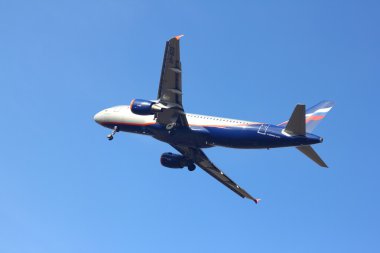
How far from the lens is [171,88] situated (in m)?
53.2

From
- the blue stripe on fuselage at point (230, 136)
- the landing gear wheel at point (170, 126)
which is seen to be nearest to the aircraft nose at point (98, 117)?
the blue stripe on fuselage at point (230, 136)

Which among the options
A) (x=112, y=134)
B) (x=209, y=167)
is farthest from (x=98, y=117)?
(x=209, y=167)

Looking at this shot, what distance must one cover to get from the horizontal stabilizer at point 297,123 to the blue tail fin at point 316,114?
3.46 m

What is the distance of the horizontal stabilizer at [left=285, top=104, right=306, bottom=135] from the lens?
50.1 m

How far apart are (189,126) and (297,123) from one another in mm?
10657

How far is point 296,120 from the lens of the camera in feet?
167

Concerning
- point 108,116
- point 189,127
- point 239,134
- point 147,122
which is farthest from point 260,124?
point 108,116

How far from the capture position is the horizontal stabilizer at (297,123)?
50094 mm

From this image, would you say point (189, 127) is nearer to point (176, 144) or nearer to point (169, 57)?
point (176, 144)

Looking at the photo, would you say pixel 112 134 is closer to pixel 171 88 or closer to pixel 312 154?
pixel 171 88

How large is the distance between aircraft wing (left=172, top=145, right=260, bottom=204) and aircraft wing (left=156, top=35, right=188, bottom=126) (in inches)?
262

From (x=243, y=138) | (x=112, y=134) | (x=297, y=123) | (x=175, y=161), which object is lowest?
(x=297, y=123)

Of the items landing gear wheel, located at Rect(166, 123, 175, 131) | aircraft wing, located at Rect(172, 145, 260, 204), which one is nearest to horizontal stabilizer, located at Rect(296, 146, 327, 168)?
landing gear wheel, located at Rect(166, 123, 175, 131)

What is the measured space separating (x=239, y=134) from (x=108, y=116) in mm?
15291
